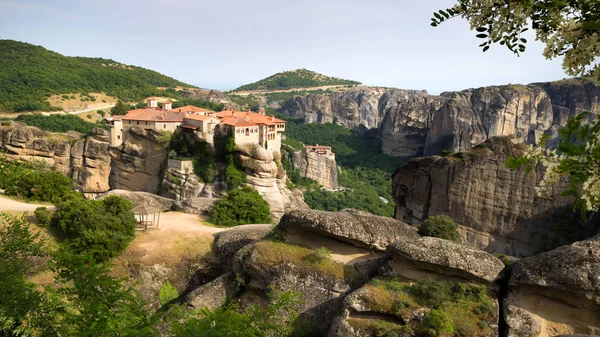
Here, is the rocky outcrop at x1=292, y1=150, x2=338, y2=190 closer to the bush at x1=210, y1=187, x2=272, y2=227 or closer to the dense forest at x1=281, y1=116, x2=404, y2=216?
the dense forest at x1=281, y1=116, x2=404, y2=216

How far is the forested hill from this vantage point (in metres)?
63.4

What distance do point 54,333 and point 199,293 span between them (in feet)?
32.1

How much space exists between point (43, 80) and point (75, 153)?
3624cm

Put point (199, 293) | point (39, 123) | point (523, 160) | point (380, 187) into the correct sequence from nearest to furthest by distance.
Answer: point (523, 160) < point (199, 293) < point (39, 123) < point (380, 187)

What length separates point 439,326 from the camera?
1220cm

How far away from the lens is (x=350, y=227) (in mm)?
16656

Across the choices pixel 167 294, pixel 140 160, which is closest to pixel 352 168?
pixel 140 160

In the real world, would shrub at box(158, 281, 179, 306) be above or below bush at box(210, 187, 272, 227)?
below

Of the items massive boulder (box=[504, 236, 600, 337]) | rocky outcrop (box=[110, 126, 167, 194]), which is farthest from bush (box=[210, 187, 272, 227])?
rocky outcrop (box=[110, 126, 167, 194])

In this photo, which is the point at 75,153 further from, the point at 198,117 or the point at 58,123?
the point at 58,123

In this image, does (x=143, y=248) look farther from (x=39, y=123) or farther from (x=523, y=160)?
(x=39, y=123)

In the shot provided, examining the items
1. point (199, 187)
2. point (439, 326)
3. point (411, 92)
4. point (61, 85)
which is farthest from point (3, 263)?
point (411, 92)

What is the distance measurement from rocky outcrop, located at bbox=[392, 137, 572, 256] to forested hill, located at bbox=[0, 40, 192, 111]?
6061 cm

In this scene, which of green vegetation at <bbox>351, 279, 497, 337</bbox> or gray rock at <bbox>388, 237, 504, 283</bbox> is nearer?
green vegetation at <bbox>351, 279, 497, 337</bbox>
